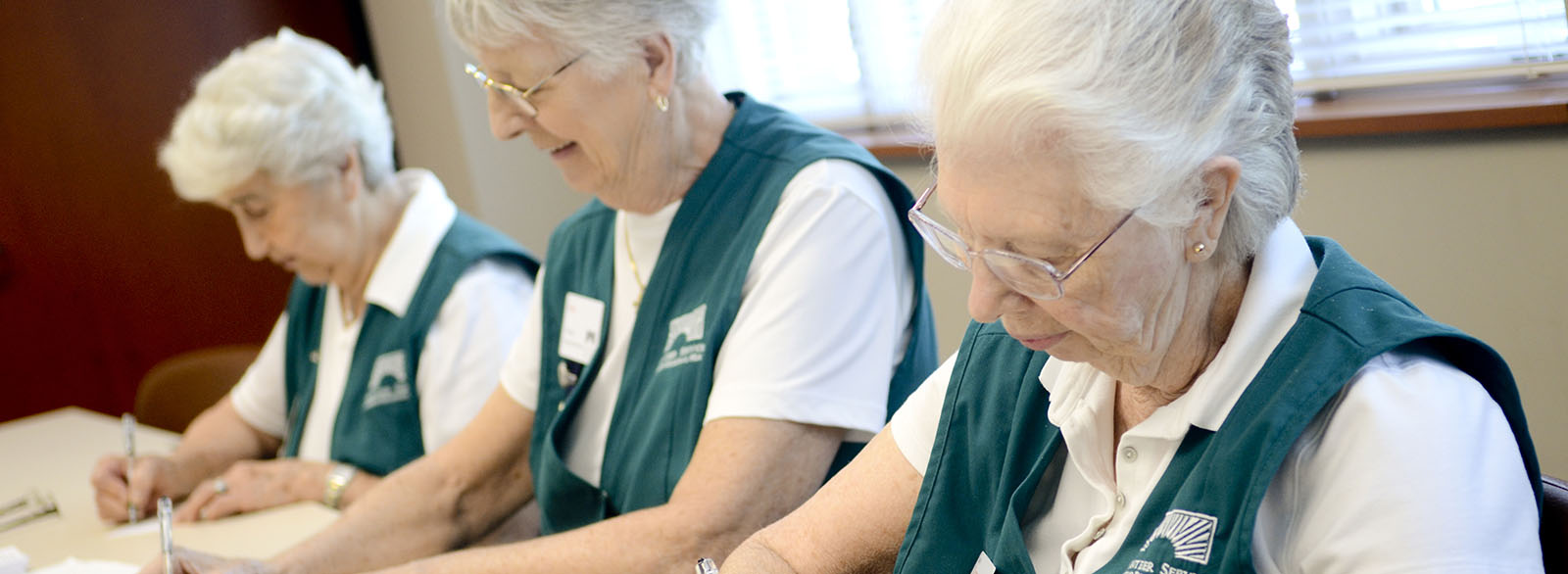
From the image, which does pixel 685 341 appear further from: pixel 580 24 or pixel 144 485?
pixel 144 485

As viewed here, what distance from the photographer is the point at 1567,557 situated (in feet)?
3.05

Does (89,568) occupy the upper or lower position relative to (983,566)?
lower

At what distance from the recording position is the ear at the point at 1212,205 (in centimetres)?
90

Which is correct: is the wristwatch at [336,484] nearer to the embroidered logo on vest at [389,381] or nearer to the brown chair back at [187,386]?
the embroidered logo on vest at [389,381]

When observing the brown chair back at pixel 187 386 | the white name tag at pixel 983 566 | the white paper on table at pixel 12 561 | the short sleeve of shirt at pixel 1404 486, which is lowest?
the brown chair back at pixel 187 386

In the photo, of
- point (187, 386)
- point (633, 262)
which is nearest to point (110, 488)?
point (187, 386)

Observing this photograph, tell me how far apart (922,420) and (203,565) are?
1.10m

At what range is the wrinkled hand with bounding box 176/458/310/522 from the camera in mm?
2100

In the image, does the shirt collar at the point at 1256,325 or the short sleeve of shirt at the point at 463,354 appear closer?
the shirt collar at the point at 1256,325

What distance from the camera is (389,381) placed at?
221 cm

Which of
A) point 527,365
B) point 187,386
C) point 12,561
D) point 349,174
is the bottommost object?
point 187,386

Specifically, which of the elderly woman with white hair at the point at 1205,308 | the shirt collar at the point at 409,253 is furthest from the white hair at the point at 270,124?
the elderly woman with white hair at the point at 1205,308

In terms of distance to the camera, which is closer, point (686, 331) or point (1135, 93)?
point (1135, 93)

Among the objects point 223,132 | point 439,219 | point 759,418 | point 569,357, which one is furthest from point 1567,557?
point 223,132
